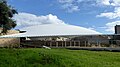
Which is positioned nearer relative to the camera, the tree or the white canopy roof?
the tree

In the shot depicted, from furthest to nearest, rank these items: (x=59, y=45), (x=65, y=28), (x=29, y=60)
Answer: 1. (x=65, y=28)
2. (x=59, y=45)
3. (x=29, y=60)

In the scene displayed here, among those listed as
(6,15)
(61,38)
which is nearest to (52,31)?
(61,38)

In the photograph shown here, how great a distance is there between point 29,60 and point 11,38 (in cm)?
4824

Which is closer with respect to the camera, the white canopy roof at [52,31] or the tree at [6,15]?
the tree at [6,15]

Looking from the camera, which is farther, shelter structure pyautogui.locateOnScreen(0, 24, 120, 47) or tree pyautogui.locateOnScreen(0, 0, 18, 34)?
shelter structure pyautogui.locateOnScreen(0, 24, 120, 47)

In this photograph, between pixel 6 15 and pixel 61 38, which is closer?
pixel 6 15

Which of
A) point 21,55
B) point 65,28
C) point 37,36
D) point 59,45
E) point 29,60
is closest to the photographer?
point 29,60

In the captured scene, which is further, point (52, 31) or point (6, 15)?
point (52, 31)

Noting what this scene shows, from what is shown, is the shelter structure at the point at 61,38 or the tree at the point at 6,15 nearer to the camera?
the tree at the point at 6,15

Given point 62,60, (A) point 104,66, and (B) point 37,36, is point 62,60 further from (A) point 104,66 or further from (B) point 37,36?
(B) point 37,36

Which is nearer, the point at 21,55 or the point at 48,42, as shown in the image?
the point at 21,55

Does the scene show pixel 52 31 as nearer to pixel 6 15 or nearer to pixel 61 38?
pixel 61 38

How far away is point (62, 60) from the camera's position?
758 inches

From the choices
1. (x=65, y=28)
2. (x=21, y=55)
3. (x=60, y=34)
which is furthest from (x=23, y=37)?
(x=21, y=55)
